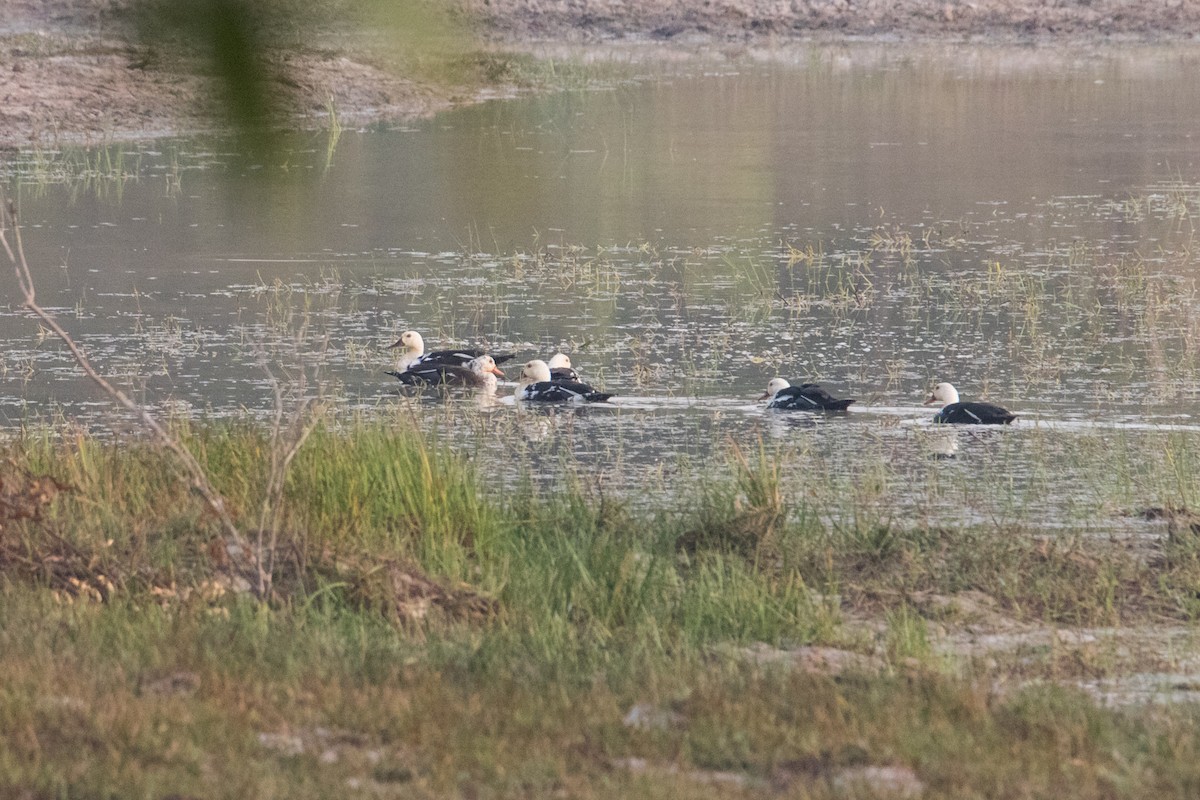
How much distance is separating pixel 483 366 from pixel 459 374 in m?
0.16

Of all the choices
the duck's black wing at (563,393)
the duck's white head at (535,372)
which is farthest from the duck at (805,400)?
the duck's white head at (535,372)

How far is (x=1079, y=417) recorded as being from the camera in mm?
10773

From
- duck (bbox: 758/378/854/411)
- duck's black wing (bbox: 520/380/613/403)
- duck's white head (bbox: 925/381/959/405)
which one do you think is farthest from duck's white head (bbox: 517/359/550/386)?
duck's white head (bbox: 925/381/959/405)

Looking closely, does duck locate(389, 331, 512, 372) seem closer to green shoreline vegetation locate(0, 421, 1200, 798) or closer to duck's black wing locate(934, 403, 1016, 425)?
duck's black wing locate(934, 403, 1016, 425)

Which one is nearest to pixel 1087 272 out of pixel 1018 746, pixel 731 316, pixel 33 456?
pixel 731 316

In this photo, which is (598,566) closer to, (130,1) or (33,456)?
(33,456)

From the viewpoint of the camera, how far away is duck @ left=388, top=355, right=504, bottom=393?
1197cm

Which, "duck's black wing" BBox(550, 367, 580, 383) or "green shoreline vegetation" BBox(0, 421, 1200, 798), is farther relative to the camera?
"duck's black wing" BBox(550, 367, 580, 383)

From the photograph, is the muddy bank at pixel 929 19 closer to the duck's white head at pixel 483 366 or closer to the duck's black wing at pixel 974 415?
the duck's white head at pixel 483 366

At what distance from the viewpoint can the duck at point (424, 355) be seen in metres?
12.3

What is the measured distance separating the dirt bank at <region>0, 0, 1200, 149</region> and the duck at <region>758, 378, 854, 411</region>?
2.47 metres

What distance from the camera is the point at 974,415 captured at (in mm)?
10430

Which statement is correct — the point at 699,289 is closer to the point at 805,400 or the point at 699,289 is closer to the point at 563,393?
the point at 563,393

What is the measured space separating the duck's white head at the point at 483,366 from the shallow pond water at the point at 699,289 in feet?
2.04
